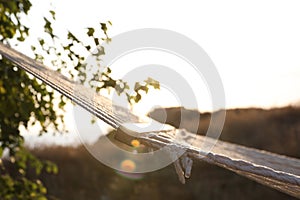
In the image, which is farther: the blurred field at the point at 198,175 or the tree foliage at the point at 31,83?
the blurred field at the point at 198,175

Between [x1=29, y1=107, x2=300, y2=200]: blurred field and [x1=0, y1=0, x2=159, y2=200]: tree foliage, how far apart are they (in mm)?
4284

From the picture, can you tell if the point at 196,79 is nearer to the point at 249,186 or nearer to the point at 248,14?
the point at 248,14

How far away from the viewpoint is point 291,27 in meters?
6.32

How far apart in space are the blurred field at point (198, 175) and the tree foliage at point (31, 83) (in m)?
4.28

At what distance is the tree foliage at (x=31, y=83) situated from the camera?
1.72 m

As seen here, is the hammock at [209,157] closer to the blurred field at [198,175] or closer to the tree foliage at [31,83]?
the tree foliage at [31,83]

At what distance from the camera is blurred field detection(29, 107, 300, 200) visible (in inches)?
255

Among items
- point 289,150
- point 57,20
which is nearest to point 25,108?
point 57,20

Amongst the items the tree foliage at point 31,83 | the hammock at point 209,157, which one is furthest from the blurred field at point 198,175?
the hammock at point 209,157

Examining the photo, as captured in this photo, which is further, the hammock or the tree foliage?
the tree foliage

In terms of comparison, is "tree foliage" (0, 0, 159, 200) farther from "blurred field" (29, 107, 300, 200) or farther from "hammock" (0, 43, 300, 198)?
"blurred field" (29, 107, 300, 200)

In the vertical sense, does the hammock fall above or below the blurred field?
above

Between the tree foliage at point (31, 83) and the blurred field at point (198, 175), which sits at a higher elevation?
the tree foliage at point (31, 83)

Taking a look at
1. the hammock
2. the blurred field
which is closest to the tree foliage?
the hammock
